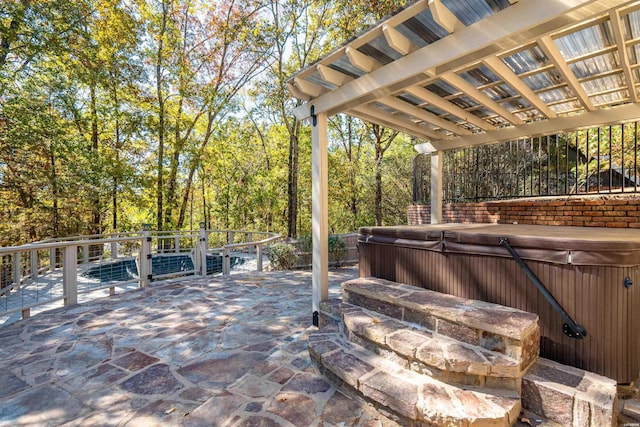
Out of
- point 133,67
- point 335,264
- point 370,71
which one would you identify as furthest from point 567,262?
point 133,67

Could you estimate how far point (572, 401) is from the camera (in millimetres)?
1622

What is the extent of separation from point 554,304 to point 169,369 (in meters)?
3.04

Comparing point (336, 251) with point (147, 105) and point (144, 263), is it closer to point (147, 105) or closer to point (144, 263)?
point (144, 263)

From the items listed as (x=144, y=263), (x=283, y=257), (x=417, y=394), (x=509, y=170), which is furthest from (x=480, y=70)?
(x=144, y=263)

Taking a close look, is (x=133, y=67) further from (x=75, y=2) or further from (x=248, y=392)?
(x=248, y=392)

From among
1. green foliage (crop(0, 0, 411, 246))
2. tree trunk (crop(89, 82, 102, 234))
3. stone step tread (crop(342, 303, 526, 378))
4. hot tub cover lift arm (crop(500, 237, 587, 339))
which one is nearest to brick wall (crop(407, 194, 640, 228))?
hot tub cover lift arm (crop(500, 237, 587, 339))

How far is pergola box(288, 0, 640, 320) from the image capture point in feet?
6.02

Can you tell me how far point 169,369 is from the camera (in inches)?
96.4

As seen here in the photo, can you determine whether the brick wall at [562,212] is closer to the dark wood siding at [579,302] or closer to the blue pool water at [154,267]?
the dark wood siding at [579,302]

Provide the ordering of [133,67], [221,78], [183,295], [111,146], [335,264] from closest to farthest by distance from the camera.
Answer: [183,295] < [335,264] < [133,67] < [111,146] < [221,78]

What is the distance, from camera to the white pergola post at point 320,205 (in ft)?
10.3

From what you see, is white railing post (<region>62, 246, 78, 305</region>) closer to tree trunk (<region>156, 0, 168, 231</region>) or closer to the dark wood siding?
the dark wood siding

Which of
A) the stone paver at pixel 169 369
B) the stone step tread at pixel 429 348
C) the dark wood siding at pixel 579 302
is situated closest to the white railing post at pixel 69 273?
the stone paver at pixel 169 369

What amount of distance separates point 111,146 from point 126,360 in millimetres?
10467
